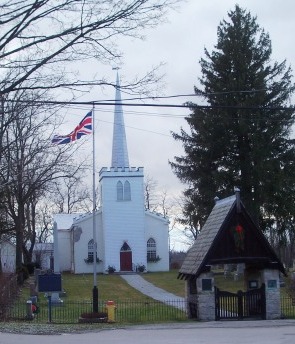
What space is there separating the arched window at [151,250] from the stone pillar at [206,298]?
153 ft

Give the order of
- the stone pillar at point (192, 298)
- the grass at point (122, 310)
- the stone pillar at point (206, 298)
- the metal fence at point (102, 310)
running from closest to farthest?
1. the stone pillar at point (206, 298)
2. the metal fence at point (102, 310)
3. the grass at point (122, 310)
4. the stone pillar at point (192, 298)

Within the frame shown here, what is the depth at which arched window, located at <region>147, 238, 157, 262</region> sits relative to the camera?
251ft

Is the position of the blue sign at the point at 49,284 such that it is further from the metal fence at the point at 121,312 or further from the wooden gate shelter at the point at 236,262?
the wooden gate shelter at the point at 236,262

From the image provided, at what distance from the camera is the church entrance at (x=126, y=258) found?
242 feet

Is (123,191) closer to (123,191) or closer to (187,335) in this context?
(123,191)

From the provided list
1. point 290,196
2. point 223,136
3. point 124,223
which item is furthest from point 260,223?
point 124,223

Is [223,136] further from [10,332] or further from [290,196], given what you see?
[10,332]

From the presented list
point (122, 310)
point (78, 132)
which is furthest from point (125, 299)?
point (78, 132)

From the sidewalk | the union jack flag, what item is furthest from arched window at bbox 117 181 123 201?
the union jack flag

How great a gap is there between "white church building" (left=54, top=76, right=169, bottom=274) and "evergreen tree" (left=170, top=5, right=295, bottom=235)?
20599 millimetres

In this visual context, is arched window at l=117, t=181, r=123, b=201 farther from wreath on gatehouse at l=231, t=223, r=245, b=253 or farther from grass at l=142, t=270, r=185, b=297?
wreath on gatehouse at l=231, t=223, r=245, b=253

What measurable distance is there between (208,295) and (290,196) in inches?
954

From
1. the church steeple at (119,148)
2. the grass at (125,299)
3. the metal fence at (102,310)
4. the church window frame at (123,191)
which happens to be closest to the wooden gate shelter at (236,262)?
the grass at (125,299)

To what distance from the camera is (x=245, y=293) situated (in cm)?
3011
